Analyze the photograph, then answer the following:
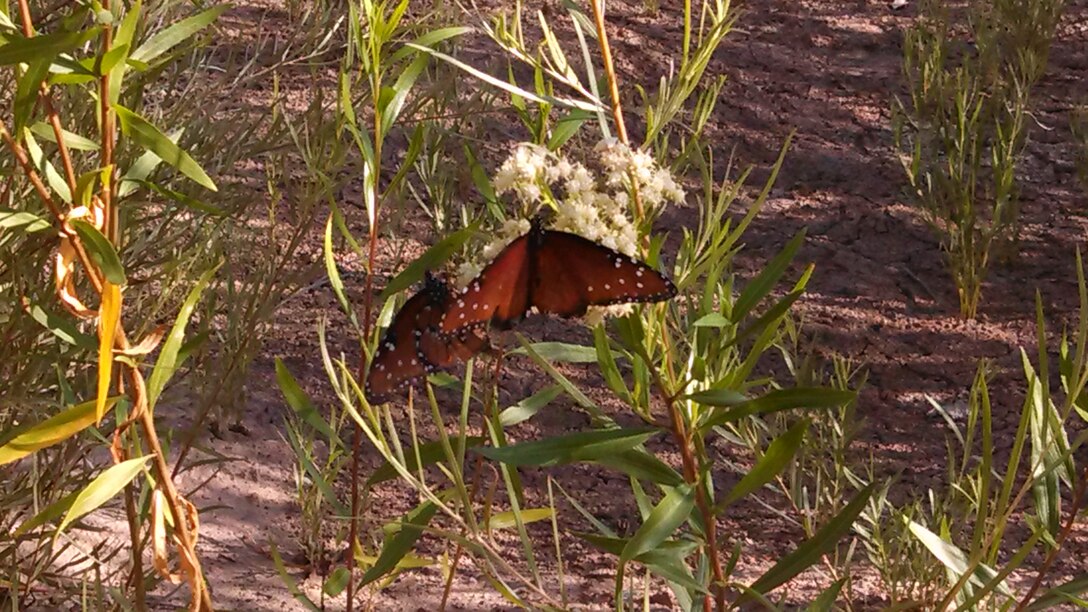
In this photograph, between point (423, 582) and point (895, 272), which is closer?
point (423, 582)

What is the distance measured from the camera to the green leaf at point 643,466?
1.30 m

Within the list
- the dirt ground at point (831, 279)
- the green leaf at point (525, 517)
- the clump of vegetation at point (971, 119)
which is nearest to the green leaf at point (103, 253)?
the green leaf at point (525, 517)

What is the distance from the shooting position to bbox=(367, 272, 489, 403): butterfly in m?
1.31

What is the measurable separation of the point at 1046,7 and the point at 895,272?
113 cm

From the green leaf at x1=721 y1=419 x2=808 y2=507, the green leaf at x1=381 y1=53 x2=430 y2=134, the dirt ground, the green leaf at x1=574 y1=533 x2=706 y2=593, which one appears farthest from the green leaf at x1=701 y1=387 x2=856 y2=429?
the dirt ground

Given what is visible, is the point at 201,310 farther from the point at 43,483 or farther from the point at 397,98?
the point at 397,98

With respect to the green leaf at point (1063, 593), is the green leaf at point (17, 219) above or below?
above

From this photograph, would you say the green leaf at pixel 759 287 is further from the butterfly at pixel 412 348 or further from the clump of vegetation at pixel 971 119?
the clump of vegetation at pixel 971 119

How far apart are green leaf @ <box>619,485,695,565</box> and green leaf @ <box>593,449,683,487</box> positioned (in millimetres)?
51

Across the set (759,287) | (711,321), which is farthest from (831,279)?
(711,321)

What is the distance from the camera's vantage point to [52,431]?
1.22m

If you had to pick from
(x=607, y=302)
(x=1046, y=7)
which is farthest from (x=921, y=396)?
(x=607, y=302)

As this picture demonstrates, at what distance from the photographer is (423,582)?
2.55 metres

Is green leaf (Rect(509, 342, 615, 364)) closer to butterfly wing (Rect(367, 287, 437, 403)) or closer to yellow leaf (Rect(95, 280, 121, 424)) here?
butterfly wing (Rect(367, 287, 437, 403))
